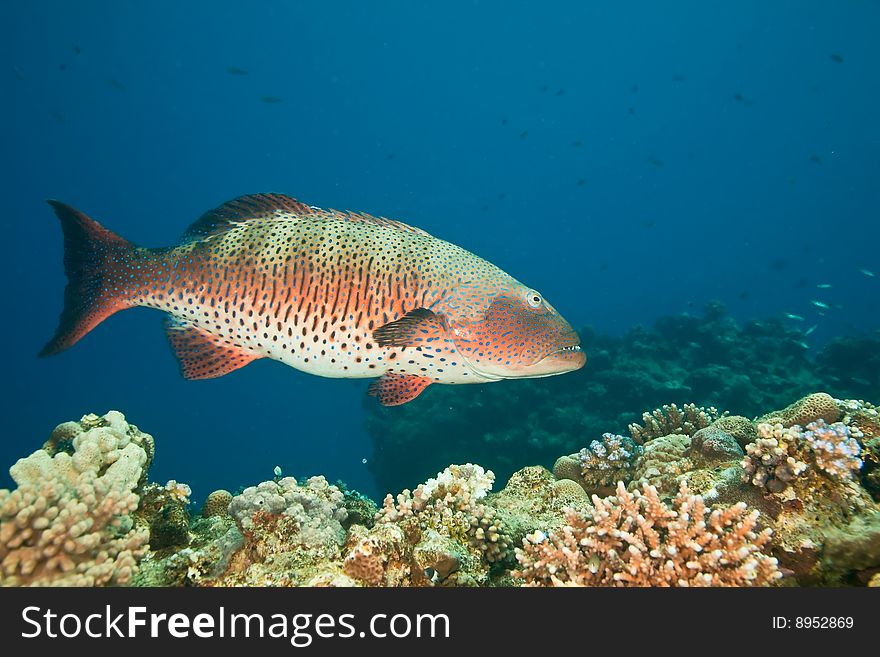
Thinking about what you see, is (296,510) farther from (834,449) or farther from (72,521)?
(834,449)

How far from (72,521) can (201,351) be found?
190cm

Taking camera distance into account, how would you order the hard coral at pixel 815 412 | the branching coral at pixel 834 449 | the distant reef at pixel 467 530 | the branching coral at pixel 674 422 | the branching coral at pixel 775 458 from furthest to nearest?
the branching coral at pixel 674 422 → the hard coral at pixel 815 412 → the branching coral at pixel 775 458 → the branching coral at pixel 834 449 → the distant reef at pixel 467 530

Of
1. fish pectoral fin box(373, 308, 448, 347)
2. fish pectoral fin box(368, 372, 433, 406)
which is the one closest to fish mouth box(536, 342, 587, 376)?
fish pectoral fin box(373, 308, 448, 347)

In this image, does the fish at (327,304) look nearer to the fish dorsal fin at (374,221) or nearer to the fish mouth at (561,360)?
the fish mouth at (561,360)

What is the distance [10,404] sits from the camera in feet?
243

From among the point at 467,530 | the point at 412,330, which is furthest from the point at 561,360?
the point at 467,530

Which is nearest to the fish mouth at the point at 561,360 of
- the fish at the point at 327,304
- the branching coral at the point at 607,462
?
the fish at the point at 327,304

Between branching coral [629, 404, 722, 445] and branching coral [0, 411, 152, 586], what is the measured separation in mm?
5464

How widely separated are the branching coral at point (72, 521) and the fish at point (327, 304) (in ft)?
3.62

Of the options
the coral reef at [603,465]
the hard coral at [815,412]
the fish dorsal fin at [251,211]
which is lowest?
the coral reef at [603,465]

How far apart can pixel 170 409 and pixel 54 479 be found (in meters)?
85.1

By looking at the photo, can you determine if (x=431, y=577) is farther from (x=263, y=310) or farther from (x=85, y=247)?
(x=85, y=247)

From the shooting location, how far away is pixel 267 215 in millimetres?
4648

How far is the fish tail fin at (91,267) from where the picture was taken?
410 cm
